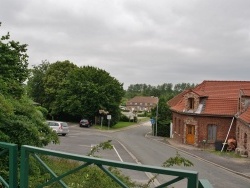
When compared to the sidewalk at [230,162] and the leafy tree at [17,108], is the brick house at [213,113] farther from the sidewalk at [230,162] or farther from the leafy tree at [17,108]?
the leafy tree at [17,108]

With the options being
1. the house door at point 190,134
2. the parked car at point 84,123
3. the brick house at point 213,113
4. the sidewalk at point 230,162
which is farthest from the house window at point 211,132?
the parked car at point 84,123

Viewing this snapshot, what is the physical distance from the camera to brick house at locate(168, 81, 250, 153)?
3422 centimetres

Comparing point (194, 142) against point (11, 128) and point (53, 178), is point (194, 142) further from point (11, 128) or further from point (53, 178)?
point (53, 178)

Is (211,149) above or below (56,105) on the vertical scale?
below

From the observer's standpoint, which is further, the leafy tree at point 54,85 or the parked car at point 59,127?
the leafy tree at point 54,85

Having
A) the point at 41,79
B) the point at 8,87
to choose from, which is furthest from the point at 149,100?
the point at 8,87

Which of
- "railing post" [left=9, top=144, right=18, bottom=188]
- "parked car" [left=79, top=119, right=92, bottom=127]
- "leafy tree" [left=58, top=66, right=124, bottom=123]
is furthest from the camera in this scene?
"leafy tree" [left=58, top=66, right=124, bottom=123]

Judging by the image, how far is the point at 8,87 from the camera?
11.8m

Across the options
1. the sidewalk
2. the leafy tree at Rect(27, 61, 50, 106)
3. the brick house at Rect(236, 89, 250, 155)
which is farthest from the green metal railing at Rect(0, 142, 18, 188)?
the leafy tree at Rect(27, 61, 50, 106)

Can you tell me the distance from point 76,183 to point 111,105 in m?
48.6

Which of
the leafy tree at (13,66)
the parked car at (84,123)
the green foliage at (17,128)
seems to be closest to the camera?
the green foliage at (17,128)

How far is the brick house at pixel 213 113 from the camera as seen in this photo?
3422cm

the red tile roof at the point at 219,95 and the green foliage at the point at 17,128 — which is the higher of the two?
the red tile roof at the point at 219,95

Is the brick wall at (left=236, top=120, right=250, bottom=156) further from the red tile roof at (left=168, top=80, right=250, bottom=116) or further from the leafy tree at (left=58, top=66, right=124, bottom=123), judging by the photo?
the leafy tree at (left=58, top=66, right=124, bottom=123)
